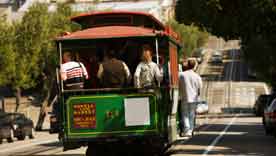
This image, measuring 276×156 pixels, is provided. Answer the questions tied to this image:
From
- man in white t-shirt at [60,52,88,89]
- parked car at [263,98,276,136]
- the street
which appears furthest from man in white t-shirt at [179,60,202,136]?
parked car at [263,98,276,136]

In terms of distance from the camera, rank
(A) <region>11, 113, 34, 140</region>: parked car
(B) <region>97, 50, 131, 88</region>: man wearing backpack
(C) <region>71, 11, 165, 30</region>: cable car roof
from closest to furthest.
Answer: (B) <region>97, 50, 131, 88</region>: man wearing backpack, (C) <region>71, 11, 165, 30</region>: cable car roof, (A) <region>11, 113, 34, 140</region>: parked car

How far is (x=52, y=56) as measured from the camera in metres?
54.9

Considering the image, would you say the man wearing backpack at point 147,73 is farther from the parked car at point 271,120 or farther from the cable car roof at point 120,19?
the parked car at point 271,120

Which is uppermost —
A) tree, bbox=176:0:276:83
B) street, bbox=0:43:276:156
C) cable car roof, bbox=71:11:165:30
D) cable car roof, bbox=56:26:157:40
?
tree, bbox=176:0:276:83

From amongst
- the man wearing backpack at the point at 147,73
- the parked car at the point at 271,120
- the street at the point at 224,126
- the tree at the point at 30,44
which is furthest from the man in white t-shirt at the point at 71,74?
Answer: the tree at the point at 30,44

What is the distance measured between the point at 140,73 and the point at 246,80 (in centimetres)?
9251

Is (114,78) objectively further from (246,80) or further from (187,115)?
(246,80)

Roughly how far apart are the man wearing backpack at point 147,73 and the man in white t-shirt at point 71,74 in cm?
116

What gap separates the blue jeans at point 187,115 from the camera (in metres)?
19.7

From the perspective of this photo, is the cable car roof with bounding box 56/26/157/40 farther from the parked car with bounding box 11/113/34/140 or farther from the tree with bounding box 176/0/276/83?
the parked car with bounding box 11/113/34/140

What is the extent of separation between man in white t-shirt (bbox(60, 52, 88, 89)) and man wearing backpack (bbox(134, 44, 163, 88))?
116cm

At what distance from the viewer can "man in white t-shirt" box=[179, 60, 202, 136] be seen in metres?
19.5

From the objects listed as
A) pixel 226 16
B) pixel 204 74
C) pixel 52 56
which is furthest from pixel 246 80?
pixel 226 16

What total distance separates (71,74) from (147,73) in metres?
1.58
